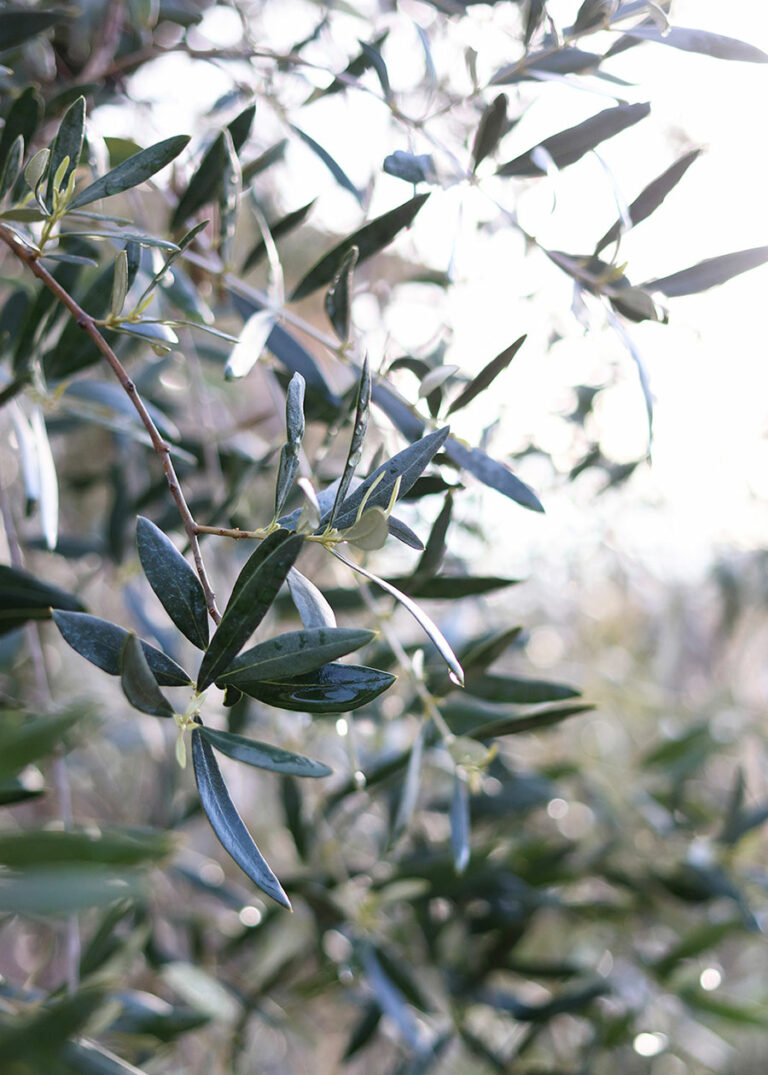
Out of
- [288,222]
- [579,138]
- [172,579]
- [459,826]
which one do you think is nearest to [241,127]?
[288,222]

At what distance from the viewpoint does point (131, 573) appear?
0.74 m

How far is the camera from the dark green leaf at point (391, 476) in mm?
306

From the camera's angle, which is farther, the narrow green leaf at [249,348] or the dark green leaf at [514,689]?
the dark green leaf at [514,689]

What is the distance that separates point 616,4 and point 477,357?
322 mm

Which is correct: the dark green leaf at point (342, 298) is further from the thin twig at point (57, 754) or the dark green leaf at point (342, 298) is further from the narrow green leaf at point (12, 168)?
the thin twig at point (57, 754)

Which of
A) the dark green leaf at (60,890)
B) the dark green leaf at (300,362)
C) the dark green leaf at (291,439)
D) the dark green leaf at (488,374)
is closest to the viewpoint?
the dark green leaf at (60,890)

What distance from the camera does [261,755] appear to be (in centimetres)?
32

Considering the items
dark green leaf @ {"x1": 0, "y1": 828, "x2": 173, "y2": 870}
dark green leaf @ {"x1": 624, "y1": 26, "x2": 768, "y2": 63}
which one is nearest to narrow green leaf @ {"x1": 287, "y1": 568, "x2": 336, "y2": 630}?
dark green leaf @ {"x1": 0, "y1": 828, "x2": 173, "y2": 870}

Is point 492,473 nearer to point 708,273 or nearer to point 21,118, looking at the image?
point 708,273

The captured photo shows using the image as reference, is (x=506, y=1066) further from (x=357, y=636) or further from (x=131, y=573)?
(x=357, y=636)

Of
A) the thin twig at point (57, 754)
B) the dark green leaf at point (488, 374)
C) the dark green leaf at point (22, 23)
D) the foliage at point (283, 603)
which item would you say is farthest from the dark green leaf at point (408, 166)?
the thin twig at point (57, 754)

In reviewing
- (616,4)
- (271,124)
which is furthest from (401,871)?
(271,124)

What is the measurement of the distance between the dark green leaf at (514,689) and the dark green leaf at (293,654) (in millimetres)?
251

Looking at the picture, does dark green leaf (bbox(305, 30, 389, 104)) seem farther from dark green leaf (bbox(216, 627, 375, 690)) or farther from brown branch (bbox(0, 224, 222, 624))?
dark green leaf (bbox(216, 627, 375, 690))
